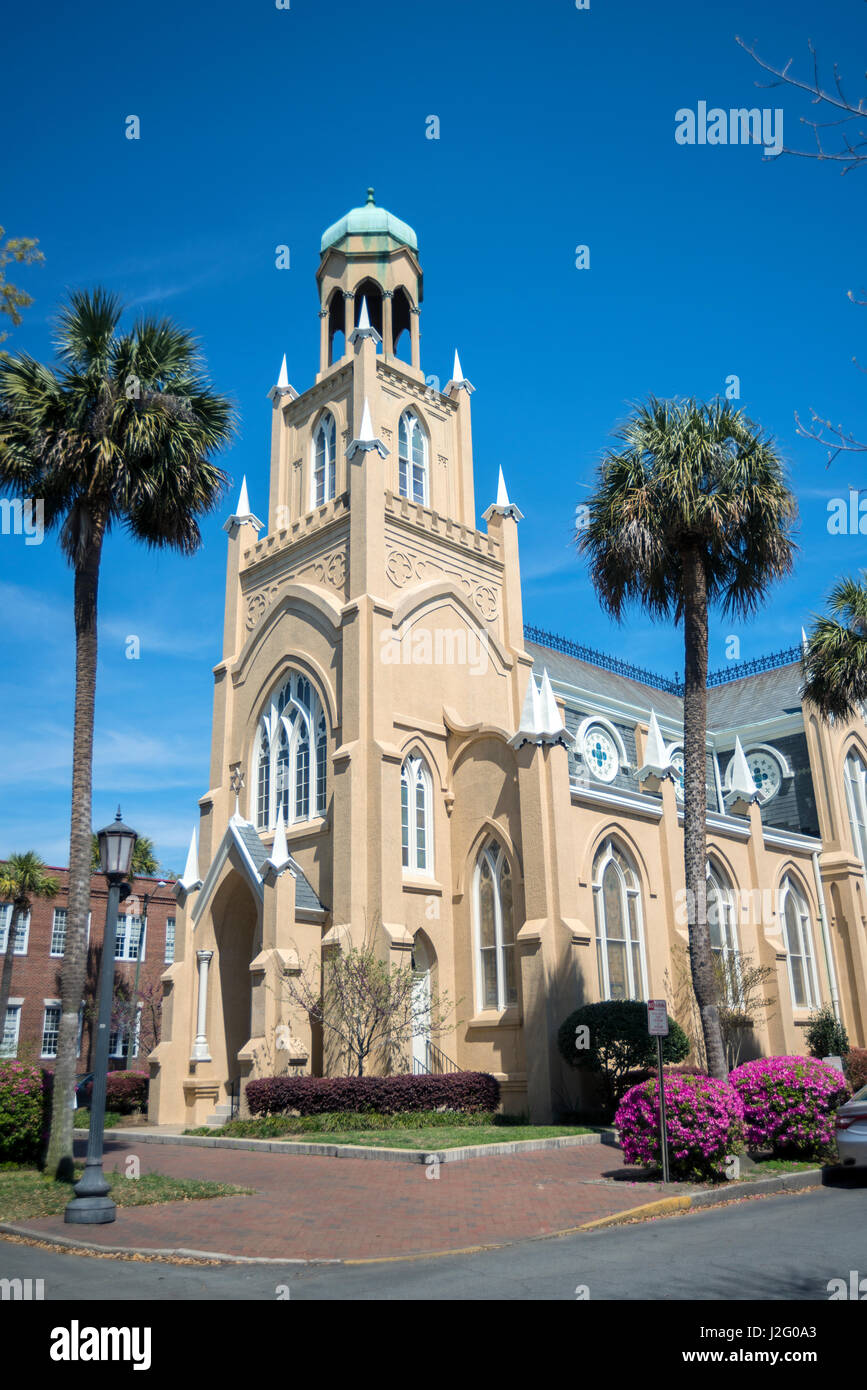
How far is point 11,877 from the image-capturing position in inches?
1639

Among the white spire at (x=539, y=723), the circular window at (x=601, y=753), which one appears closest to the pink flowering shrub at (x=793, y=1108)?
the white spire at (x=539, y=723)

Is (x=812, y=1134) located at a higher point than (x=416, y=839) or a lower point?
lower

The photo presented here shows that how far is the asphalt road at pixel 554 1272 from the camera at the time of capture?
7.39m

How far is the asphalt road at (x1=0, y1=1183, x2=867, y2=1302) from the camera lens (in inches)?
291

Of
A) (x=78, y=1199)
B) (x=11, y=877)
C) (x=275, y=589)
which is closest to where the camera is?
(x=78, y=1199)

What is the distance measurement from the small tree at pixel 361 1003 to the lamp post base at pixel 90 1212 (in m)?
10.3

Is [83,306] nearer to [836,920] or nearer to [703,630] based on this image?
[703,630]

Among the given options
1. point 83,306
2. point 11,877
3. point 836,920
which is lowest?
point 836,920

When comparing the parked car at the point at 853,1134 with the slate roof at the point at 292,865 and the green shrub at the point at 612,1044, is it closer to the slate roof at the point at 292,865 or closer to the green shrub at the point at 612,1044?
the green shrub at the point at 612,1044

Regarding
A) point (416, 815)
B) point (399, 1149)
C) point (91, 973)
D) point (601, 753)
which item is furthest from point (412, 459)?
point (91, 973)

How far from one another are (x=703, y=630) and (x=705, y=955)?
5443mm

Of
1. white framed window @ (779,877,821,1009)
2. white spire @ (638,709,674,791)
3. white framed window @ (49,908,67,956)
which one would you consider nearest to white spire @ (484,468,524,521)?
white spire @ (638,709,674,791)

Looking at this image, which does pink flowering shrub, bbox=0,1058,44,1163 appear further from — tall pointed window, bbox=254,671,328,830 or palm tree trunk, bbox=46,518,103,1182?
tall pointed window, bbox=254,671,328,830
